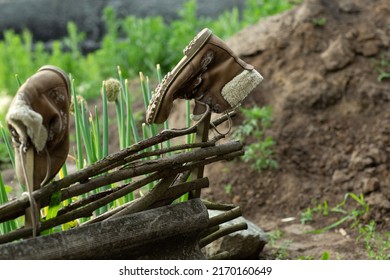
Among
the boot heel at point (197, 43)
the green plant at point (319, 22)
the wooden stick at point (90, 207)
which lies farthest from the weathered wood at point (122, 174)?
the green plant at point (319, 22)

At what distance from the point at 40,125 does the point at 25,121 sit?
0.13ft

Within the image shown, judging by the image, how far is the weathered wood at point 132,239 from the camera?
72.5 inches

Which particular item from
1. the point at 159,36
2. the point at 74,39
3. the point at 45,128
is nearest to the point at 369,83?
the point at 159,36

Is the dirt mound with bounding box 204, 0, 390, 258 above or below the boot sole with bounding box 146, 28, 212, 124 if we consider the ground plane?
below

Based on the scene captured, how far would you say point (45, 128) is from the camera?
1.80 meters

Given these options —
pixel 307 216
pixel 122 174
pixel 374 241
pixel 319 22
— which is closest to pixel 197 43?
pixel 122 174

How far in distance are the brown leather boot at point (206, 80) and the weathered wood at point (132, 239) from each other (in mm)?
254

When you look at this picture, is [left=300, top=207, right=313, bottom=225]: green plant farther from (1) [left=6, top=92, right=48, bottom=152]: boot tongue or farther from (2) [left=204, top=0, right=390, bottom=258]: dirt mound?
(1) [left=6, top=92, right=48, bottom=152]: boot tongue

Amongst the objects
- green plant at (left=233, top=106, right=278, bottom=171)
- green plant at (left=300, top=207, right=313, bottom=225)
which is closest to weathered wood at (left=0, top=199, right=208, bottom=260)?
green plant at (left=300, top=207, right=313, bottom=225)

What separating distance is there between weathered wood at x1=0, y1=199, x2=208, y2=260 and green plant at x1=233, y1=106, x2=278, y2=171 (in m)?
1.74

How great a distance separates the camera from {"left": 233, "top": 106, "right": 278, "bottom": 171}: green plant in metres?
3.91

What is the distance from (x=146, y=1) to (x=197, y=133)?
7903mm

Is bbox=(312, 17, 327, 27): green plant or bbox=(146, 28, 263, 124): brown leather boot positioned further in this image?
bbox=(312, 17, 327, 27): green plant

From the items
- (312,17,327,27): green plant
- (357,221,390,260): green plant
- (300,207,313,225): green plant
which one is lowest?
(300,207,313,225): green plant
